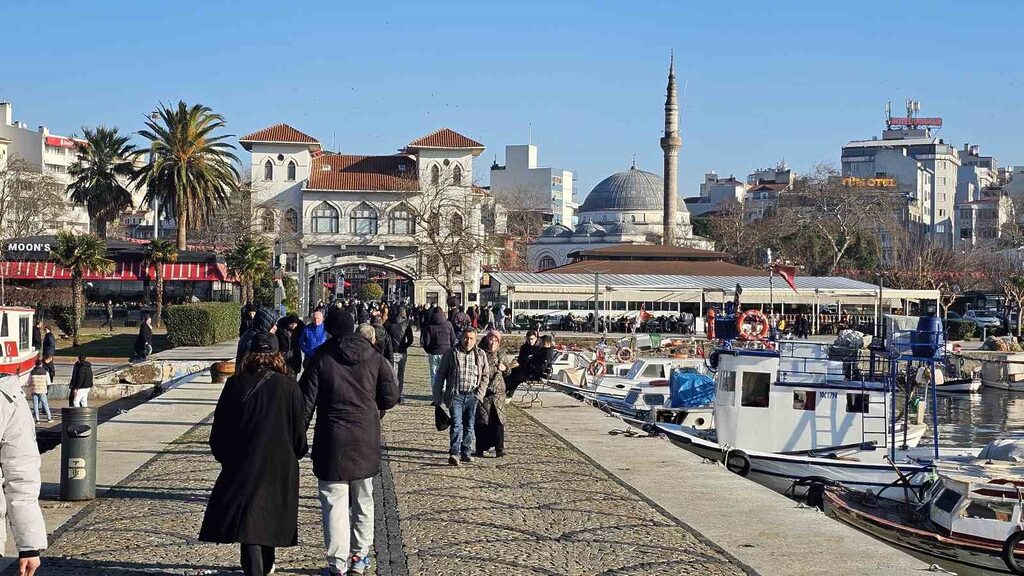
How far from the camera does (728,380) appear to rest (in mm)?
23641

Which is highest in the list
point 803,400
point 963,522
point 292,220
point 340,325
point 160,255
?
point 292,220

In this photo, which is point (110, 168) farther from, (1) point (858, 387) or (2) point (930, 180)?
(2) point (930, 180)

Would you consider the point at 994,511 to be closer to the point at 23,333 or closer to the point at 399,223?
the point at 23,333

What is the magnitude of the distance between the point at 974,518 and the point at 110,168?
61.1 metres

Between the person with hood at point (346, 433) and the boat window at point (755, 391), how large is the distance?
15378mm

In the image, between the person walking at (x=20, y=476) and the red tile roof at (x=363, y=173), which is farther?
the red tile roof at (x=363, y=173)

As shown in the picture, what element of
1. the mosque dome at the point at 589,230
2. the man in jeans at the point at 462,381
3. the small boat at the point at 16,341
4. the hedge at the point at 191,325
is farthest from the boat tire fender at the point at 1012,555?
the mosque dome at the point at 589,230

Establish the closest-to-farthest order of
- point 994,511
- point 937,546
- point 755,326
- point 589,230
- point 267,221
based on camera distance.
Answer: point 994,511, point 937,546, point 755,326, point 267,221, point 589,230

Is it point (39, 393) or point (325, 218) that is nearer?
point (39, 393)

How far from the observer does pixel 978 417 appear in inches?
1620

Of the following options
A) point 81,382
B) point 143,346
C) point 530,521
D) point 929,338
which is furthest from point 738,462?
point 143,346

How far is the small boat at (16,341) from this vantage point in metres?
28.6

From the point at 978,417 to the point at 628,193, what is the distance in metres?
111

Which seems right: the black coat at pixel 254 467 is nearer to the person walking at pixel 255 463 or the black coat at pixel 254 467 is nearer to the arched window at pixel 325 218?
the person walking at pixel 255 463
